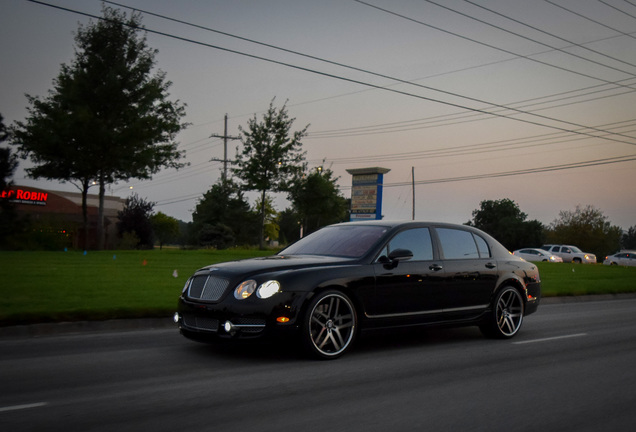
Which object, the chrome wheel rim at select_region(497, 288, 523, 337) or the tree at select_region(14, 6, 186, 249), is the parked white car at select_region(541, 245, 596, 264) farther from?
the chrome wheel rim at select_region(497, 288, 523, 337)

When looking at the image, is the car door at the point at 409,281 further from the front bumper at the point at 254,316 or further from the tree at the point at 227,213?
the tree at the point at 227,213

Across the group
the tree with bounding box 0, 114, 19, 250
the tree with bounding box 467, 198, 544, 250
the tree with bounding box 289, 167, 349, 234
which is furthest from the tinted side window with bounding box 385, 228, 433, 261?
the tree with bounding box 467, 198, 544, 250

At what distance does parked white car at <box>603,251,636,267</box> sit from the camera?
51812mm

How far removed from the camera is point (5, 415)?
486cm

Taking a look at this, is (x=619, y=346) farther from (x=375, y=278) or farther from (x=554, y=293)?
(x=554, y=293)

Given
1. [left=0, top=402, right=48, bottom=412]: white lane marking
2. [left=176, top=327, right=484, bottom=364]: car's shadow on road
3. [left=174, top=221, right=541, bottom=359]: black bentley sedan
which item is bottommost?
[left=0, top=402, right=48, bottom=412]: white lane marking

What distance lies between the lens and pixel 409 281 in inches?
320

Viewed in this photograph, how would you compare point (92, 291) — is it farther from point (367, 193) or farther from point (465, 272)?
point (367, 193)

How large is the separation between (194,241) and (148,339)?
165 ft

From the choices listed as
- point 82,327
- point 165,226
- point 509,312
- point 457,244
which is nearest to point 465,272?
point 457,244

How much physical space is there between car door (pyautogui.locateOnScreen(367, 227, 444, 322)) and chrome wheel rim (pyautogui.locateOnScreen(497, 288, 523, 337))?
4.65 ft

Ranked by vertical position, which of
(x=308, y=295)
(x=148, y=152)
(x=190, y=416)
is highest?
(x=148, y=152)

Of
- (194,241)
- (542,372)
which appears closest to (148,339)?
(542,372)

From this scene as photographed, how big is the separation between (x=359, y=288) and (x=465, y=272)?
6.42 ft
